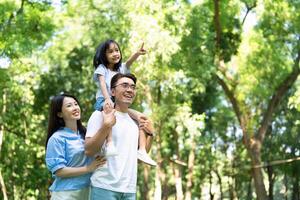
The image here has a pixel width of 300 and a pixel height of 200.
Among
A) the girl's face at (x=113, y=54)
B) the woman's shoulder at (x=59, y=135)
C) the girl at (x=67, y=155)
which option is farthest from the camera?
the girl's face at (x=113, y=54)

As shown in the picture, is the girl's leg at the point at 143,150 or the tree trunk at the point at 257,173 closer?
the girl's leg at the point at 143,150

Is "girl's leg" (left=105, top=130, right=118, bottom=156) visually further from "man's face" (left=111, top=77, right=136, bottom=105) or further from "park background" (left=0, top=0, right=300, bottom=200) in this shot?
"park background" (left=0, top=0, right=300, bottom=200)

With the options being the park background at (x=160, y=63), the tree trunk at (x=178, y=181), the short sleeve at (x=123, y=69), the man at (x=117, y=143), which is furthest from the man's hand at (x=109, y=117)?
the tree trunk at (x=178, y=181)

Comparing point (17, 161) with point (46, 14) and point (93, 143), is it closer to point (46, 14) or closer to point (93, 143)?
point (46, 14)

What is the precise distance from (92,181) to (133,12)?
12.0 m

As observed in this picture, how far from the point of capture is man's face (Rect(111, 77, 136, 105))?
3.23 meters

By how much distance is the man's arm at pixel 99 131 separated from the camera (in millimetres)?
2918

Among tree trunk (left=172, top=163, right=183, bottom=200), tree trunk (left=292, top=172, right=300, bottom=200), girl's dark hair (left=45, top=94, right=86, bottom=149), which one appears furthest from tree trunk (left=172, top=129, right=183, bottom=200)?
girl's dark hair (left=45, top=94, right=86, bottom=149)

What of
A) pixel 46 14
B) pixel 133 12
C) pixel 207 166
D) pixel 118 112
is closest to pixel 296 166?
pixel 207 166

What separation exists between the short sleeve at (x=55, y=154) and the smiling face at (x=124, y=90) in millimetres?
463

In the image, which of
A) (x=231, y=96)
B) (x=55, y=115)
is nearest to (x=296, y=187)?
(x=231, y=96)

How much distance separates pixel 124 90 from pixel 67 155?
1.82 feet

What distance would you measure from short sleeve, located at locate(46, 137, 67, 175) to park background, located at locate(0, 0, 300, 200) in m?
9.02

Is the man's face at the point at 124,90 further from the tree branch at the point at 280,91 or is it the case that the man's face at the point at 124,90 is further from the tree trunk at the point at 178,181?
the tree trunk at the point at 178,181
